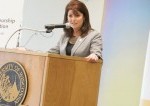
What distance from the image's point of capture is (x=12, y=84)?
5.88 ft

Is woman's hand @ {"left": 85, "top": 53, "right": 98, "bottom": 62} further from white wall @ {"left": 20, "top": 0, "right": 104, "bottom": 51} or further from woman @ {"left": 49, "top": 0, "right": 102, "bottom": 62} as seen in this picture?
white wall @ {"left": 20, "top": 0, "right": 104, "bottom": 51}

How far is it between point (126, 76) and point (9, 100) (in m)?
2.05

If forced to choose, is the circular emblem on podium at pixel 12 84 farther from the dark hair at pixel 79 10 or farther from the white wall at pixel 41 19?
the white wall at pixel 41 19

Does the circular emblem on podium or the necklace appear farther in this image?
the necklace

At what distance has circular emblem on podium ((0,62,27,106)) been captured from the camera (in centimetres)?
176

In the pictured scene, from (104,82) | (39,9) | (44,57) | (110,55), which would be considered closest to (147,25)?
(110,55)

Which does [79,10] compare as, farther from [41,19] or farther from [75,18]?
[41,19]

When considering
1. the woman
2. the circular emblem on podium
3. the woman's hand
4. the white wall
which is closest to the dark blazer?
the woman

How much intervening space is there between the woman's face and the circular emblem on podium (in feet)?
1.98

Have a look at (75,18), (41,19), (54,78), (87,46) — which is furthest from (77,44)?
(41,19)

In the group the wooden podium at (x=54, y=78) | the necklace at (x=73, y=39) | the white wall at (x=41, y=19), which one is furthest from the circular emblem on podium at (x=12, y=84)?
the white wall at (x=41, y=19)

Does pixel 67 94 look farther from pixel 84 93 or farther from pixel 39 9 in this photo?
pixel 39 9

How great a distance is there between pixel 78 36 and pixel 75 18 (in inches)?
5.1

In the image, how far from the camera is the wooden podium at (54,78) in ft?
5.58
